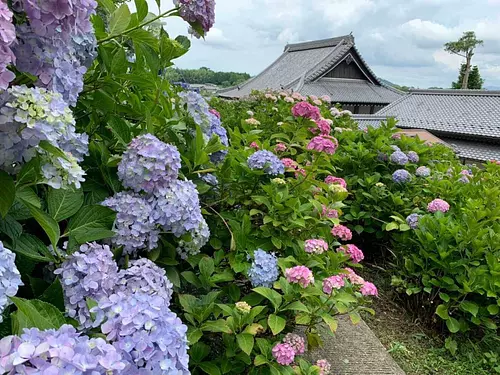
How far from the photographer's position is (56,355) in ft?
1.71

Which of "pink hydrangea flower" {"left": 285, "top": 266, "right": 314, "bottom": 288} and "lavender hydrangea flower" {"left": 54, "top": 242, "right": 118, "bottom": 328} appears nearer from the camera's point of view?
"lavender hydrangea flower" {"left": 54, "top": 242, "right": 118, "bottom": 328}

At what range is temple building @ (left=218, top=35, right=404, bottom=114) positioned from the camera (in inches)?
859

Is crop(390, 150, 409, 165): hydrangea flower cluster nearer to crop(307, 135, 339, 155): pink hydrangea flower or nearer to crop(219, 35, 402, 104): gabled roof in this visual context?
crop(307, 135, 339, 155): pink hydrangea flower

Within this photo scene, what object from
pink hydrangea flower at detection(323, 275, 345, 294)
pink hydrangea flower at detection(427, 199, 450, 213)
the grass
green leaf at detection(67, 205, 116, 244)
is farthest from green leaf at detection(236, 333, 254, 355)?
pink hydrangea flower at detection(427, 199, 450, 213)

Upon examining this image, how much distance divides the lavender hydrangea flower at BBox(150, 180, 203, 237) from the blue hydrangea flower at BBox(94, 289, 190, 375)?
45 centimetres

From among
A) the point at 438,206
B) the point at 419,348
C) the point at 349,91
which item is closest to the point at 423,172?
the point at 438,206

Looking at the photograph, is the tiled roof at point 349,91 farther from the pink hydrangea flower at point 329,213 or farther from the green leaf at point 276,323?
the green leaf at point 276,323

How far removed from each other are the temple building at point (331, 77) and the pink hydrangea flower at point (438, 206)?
18417mm

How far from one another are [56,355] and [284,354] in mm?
1183

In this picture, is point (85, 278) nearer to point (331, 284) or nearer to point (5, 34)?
point (5, 34)

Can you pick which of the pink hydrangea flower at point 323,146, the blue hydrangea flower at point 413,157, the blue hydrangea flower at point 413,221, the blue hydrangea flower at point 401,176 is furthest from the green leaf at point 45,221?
the blue hydrangea flower at point 413,157

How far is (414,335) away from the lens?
2875mm

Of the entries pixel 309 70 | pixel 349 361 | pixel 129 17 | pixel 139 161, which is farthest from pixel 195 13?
pixel 309 70

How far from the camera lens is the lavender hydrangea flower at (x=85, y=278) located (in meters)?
0.85
